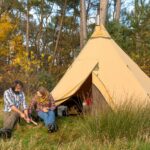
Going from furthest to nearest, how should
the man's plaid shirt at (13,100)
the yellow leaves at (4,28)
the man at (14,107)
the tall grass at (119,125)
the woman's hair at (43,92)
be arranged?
the yellow leaves at (4,28) → the woman's hair at (43,92) → the man's plaid shirt at (13,100) → the man at (14,107) → the tall grass at (119,125)

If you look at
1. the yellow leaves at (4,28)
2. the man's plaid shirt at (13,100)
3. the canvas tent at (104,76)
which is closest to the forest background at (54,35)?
the yellow leaves at (4,28)

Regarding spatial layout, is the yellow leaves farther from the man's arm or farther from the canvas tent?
the man's arm

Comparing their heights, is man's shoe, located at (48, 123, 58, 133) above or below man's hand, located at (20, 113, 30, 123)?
below

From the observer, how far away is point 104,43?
11539 mm

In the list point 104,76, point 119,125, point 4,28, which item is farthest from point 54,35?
point 119,125

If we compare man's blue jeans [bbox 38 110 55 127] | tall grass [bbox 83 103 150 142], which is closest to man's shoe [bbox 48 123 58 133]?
man's blue jeans [bbox 38 110 55 127]

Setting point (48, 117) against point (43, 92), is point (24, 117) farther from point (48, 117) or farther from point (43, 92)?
point (43, 92)

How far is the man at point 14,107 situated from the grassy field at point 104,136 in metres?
0.60

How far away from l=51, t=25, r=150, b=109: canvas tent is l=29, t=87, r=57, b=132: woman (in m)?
0.84

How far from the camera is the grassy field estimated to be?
22.7 feet

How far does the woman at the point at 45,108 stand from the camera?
921 centimetres

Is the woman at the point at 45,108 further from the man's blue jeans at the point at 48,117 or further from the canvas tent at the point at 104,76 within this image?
the canvas tent at the point at 104,76

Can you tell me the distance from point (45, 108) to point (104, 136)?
7.73 ft

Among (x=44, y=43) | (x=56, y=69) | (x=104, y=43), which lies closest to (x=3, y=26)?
(x=56, y=69)
